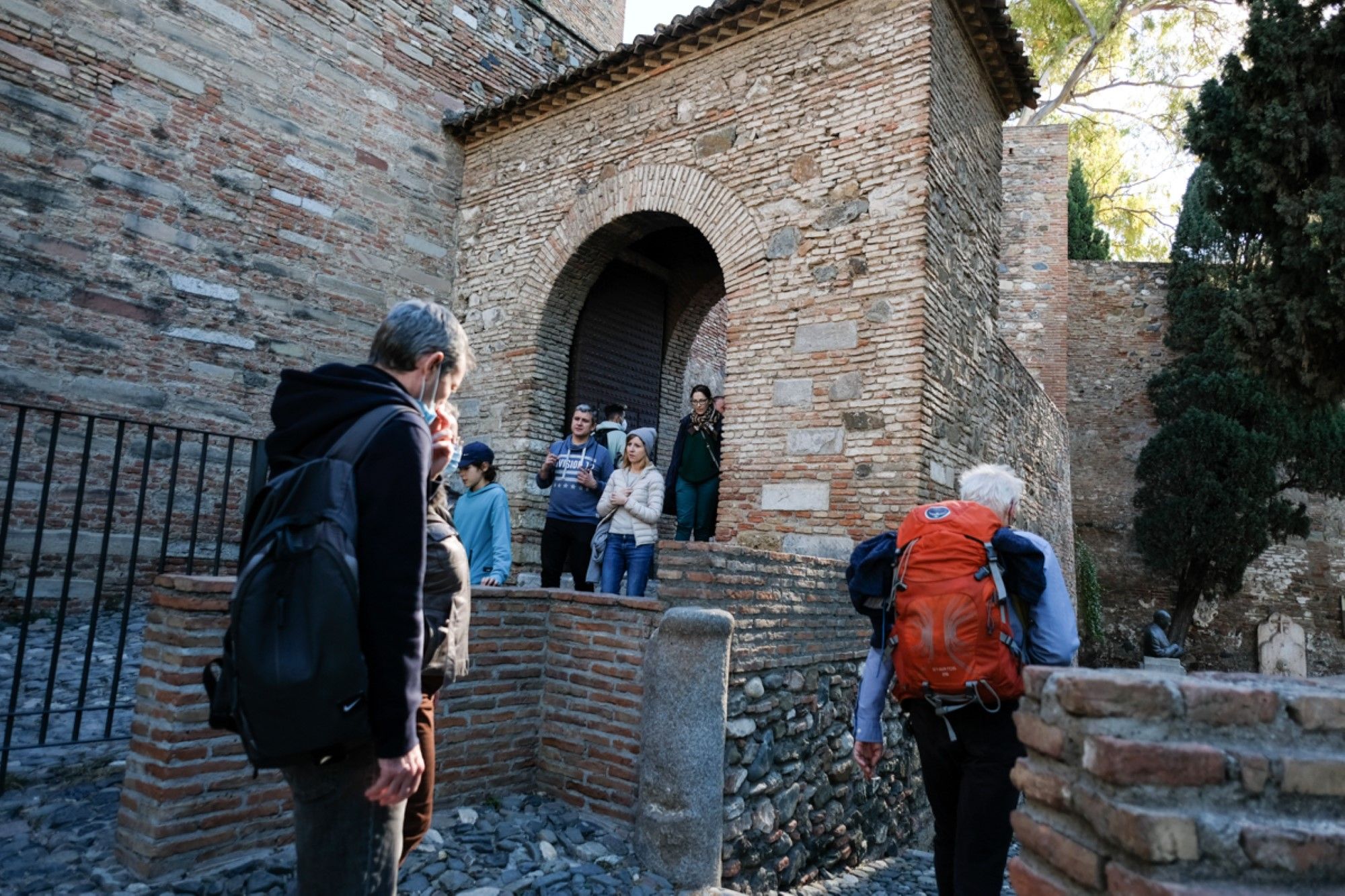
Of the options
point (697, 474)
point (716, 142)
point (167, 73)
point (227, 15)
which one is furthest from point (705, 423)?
point (227, 15)

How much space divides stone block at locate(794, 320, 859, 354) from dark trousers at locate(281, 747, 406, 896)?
5.20 meters

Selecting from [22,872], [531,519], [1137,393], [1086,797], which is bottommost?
[22,872]

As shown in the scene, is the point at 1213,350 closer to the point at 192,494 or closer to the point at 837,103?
the point at 837,103

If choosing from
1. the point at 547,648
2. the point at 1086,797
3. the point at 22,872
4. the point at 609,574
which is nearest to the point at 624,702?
the point at 547,648

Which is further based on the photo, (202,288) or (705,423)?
(202,288)

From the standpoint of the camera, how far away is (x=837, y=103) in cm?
658

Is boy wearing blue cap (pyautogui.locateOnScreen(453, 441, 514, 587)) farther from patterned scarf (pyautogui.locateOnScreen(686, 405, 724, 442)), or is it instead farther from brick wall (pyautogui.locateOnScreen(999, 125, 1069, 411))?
brick wall (pyautogui.locateOnScreen(999, 125, 1069, 411))

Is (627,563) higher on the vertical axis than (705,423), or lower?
lower

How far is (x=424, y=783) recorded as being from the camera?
1.87 m

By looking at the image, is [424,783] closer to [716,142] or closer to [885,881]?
[885,881]

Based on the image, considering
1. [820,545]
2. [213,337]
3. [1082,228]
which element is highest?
[1082,228]

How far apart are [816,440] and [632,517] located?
5.34 ft

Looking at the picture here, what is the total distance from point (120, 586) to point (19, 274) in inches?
99.8

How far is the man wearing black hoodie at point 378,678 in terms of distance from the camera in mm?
1547
